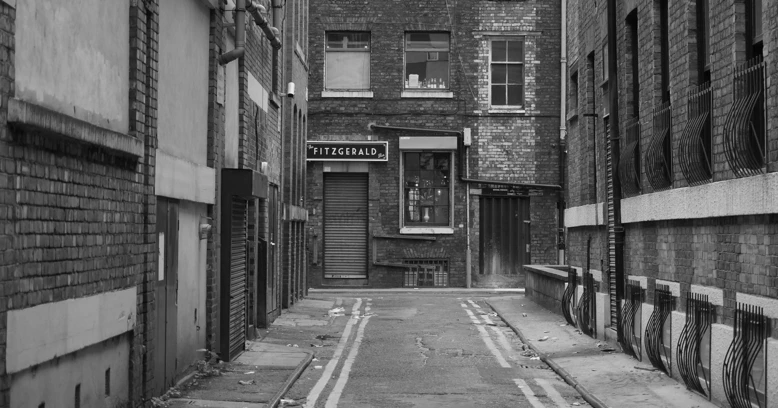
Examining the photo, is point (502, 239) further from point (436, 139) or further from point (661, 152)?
point (661, 152)

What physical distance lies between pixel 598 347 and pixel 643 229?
7.98ft

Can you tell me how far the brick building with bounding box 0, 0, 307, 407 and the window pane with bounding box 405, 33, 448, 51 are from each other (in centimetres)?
1924

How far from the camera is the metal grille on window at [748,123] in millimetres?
11211

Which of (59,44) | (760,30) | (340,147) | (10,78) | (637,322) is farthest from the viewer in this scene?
(340,147)

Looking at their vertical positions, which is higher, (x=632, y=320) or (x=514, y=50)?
(x=514, y=50)

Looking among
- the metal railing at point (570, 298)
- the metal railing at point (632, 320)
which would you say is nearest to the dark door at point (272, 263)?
the metal railing at point (570, 298)

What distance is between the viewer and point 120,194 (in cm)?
1062

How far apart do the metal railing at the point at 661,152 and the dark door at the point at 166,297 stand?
6.69 m

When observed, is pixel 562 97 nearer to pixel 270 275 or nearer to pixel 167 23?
pixel 270 275

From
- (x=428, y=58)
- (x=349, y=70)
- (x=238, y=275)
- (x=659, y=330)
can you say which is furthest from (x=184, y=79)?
(x=428, y=58)

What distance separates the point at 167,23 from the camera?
507 inches

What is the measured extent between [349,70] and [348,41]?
1002mm

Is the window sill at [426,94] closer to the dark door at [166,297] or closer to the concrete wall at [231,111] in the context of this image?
the concrete wall at [231,111]

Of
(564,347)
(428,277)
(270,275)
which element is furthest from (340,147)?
(564,347)
